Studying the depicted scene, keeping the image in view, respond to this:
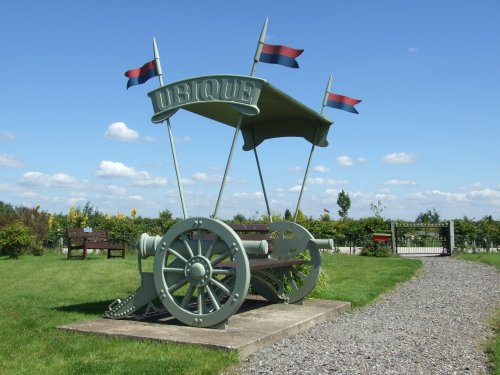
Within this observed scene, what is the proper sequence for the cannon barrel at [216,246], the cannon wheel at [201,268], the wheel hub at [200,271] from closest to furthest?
the cannon wheel at [201,268] < the cannon barrel at [216,246] < the wheel hub at [200,271]

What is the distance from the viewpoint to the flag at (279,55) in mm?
7133

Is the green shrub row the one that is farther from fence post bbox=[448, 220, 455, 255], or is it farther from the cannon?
the cannon

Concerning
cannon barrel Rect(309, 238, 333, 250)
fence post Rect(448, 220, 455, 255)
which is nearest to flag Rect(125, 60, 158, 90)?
cannon barrel Rect(309, 238, 333, 250)

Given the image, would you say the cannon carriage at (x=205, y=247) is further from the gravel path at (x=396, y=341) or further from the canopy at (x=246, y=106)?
the gravel path at (x=396, y=341)

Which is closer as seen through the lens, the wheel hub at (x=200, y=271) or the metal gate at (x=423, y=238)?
the wheel hub at (x=200, y=271)

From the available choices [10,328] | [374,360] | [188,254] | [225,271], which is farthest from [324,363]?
[10,328]

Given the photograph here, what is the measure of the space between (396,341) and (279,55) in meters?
3.60

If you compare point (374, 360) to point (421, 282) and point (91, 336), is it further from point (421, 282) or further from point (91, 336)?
Result: point (421, 282)

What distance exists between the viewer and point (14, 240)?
19953mm

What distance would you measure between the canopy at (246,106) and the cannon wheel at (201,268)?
1372mm

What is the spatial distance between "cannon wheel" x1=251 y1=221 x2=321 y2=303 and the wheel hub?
2.09 m

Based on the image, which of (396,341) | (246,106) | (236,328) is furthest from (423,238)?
(246,106)

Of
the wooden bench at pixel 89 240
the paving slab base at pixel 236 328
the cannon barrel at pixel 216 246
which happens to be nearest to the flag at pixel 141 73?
the cannon barrel at pixel 216 246

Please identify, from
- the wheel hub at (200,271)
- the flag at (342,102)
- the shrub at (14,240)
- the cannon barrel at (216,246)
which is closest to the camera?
the cannon barrel at (216,246)
